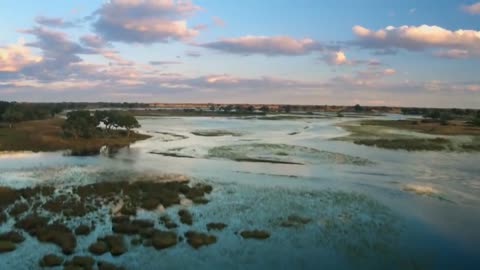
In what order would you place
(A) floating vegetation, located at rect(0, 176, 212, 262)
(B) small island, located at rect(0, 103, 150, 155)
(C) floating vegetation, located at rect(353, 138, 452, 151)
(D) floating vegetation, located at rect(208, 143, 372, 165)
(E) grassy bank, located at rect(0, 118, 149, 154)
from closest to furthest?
1. (A) floating vegetation, located at rect(0, 176, 212, 262)
2. (D) floating vegetation, located at rect(208, 143, 372, 165)
3. (E) grassy bank, located at rect(0, 118, 149, 154)
4. (B) small island, located at rect(0, 103, 150, 155)
5. (C) floating vegetation, located at rect(353, 138, 452, 151)

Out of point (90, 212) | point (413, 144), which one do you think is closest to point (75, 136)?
point (90, 212)

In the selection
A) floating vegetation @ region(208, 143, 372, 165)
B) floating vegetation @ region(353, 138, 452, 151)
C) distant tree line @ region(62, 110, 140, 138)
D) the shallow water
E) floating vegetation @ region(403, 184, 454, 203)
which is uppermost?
distant tree line @ region(62, 110, 140, 138)

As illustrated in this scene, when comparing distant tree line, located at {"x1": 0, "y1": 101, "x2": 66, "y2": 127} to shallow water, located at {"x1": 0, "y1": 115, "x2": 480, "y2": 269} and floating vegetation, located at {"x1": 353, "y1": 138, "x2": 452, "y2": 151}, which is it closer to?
shallow water, located at {"x1": 0, "y1": 115, "x2": 480, "y2": 269}

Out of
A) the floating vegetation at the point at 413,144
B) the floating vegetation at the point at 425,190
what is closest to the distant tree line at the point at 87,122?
the floating vegetation at the point at 413,144

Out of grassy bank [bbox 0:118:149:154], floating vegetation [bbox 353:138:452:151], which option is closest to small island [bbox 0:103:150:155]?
grassy bank [bbox 0:118:149:154]

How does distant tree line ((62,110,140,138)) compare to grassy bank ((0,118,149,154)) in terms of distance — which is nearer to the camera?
grassy bank ((0,118,149,154))

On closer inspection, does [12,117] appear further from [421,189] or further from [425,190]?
[425,190]
